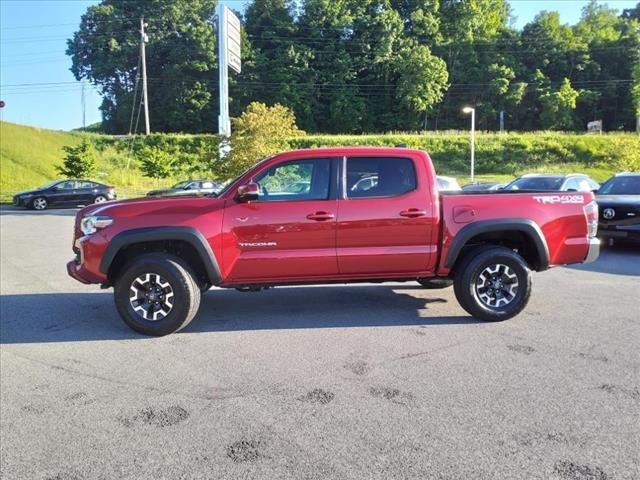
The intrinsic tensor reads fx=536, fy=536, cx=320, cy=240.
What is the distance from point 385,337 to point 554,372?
5.23 feet

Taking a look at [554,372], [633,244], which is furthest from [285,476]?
[633,244]

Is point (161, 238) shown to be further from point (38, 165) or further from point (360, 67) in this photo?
point (360, 67)

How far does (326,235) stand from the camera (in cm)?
562

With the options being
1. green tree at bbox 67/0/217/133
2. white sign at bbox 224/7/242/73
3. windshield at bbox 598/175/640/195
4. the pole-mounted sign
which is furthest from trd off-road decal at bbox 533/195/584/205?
green tree at bbox 67/0/217/133

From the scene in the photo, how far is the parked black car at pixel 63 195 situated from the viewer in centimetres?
2395

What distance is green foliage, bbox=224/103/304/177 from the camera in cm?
1967

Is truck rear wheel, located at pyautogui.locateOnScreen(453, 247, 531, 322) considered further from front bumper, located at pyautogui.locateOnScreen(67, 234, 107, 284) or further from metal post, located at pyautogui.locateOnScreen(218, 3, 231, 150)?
metal post, located at pyautogui.locateOnScreen(218, 3, 231, 150)

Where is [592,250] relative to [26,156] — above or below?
below

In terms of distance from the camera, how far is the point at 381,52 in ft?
255

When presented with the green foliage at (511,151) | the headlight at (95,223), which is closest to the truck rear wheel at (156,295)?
the headlight at (95,223)

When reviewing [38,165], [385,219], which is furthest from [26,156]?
[385,219]

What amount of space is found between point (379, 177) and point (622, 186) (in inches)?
317

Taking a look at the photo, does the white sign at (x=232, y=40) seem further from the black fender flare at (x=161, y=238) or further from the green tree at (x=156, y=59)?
the green tree at (x=156, y=59)

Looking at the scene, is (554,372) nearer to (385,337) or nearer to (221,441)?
(385,337)
